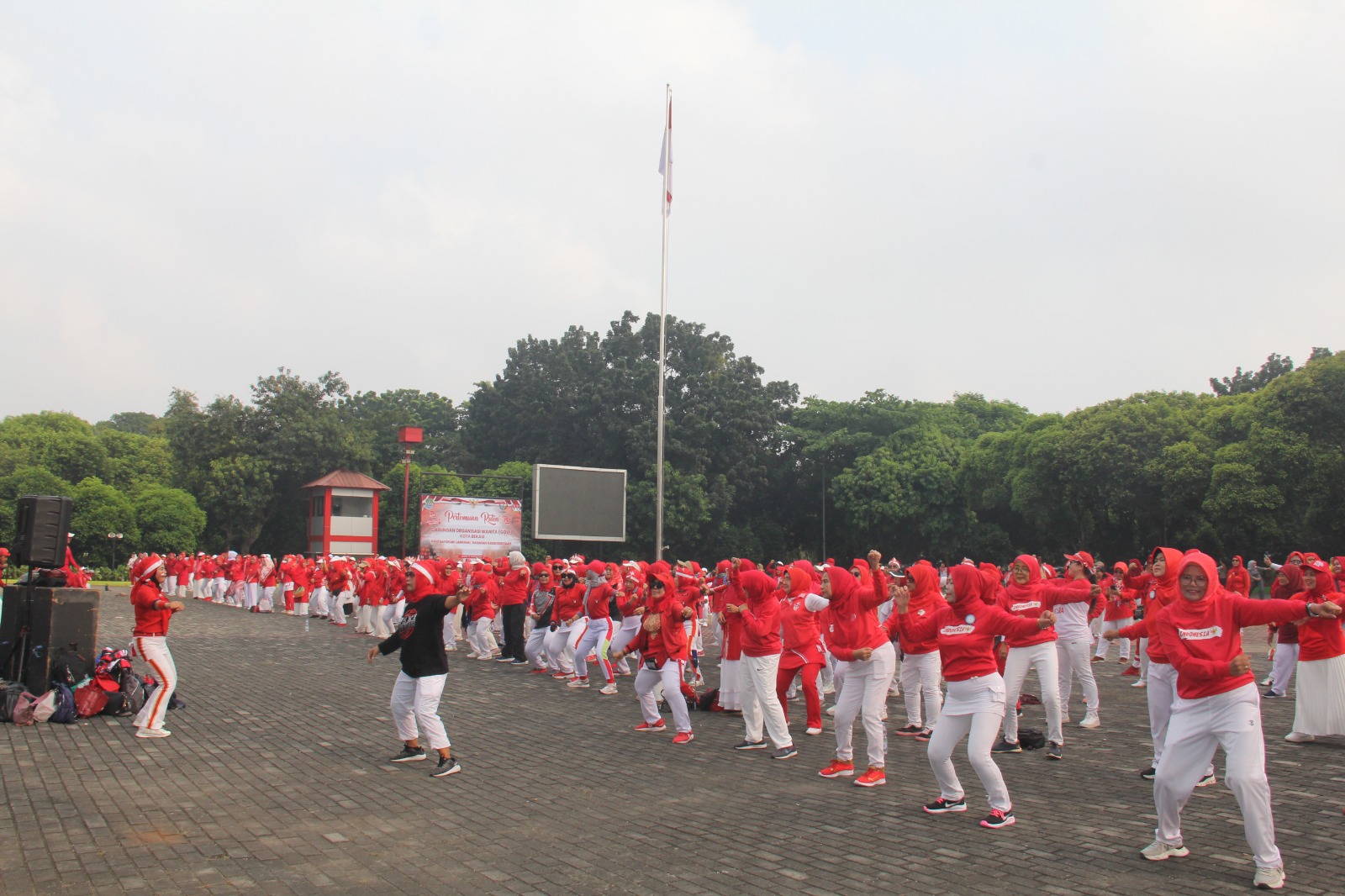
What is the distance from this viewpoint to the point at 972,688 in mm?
7391

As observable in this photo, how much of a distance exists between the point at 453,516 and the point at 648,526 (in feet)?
38.5

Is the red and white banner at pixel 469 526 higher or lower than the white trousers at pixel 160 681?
higher

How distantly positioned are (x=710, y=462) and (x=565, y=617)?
1466 inches

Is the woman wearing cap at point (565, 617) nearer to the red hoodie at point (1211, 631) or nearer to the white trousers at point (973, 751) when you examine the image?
the white trousers at point (973, 751)

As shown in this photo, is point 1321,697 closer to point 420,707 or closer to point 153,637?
point 420,707

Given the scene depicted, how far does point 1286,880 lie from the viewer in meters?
5.91

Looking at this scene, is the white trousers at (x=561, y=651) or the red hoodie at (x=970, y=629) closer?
the red hoodie at (x=970, y=629)

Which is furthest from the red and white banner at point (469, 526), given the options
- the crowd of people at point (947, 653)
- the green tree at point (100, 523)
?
the crowd of people at point (947, 653)

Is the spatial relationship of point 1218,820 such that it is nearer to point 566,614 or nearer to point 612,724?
point 612,724

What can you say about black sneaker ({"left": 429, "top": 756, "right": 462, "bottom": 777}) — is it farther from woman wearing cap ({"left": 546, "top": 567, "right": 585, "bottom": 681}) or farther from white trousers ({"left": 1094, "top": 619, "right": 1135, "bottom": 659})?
white trousers ({"left": 1094, "top": 619, "right": 1135, "bottom": 659})

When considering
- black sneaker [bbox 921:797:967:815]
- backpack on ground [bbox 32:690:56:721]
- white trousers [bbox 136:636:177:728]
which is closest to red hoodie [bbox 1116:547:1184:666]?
black sneaker [bbox 921:797:967:815]

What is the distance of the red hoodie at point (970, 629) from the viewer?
7438 millimetres

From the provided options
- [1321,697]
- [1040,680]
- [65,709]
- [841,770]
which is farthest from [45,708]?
[1321,697]

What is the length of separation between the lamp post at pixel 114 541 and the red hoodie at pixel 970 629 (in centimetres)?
5162
